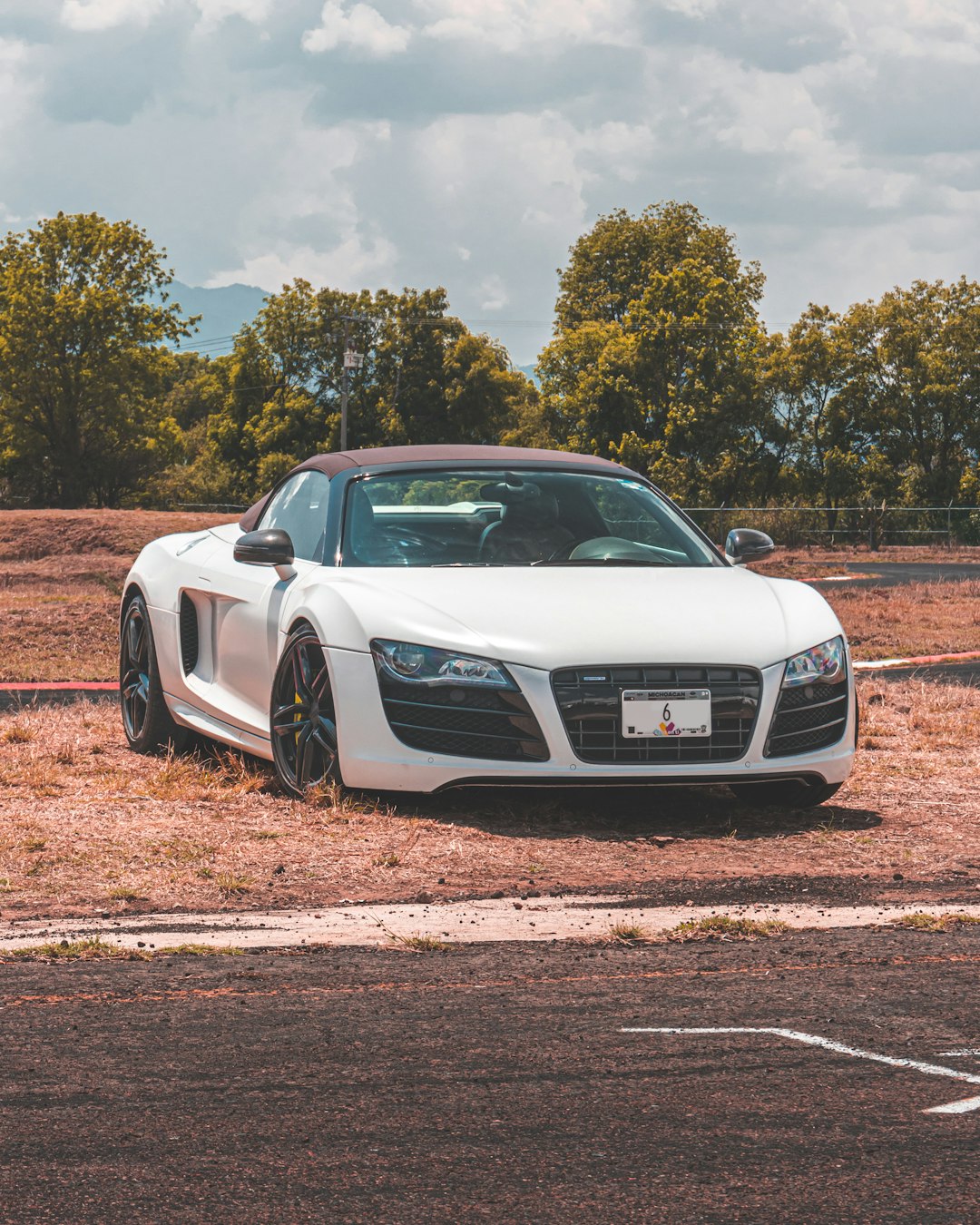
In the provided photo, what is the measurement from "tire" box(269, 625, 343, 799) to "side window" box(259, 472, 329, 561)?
65cm

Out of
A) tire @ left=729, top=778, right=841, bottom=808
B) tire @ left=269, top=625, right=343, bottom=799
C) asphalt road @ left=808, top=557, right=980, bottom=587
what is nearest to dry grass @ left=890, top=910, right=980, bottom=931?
tire @ left=729, top=778, right=841, bottom=808

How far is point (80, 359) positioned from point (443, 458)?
2320 inches

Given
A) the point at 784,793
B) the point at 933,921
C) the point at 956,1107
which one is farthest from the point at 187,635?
the point at 956,1107

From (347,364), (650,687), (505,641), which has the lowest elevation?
(650,687)

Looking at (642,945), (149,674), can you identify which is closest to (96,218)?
(149,674)

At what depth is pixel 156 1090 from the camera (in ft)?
11.3

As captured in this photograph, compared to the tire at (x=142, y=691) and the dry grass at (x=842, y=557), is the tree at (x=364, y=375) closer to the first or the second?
the dry grass at (x=842, y=557)

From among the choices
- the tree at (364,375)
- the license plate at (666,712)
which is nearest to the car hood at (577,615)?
the license plate at (666,712)

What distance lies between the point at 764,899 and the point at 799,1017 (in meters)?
1.49

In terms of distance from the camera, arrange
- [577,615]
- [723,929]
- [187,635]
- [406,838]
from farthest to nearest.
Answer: [187,635] < [577,615] < [406,838] < [723,929]

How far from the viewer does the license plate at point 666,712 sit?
21.0ft

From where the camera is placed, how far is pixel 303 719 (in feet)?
23.1

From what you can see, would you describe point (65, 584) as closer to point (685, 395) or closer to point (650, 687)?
point (650, 687)

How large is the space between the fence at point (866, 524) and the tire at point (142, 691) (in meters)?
43.0
